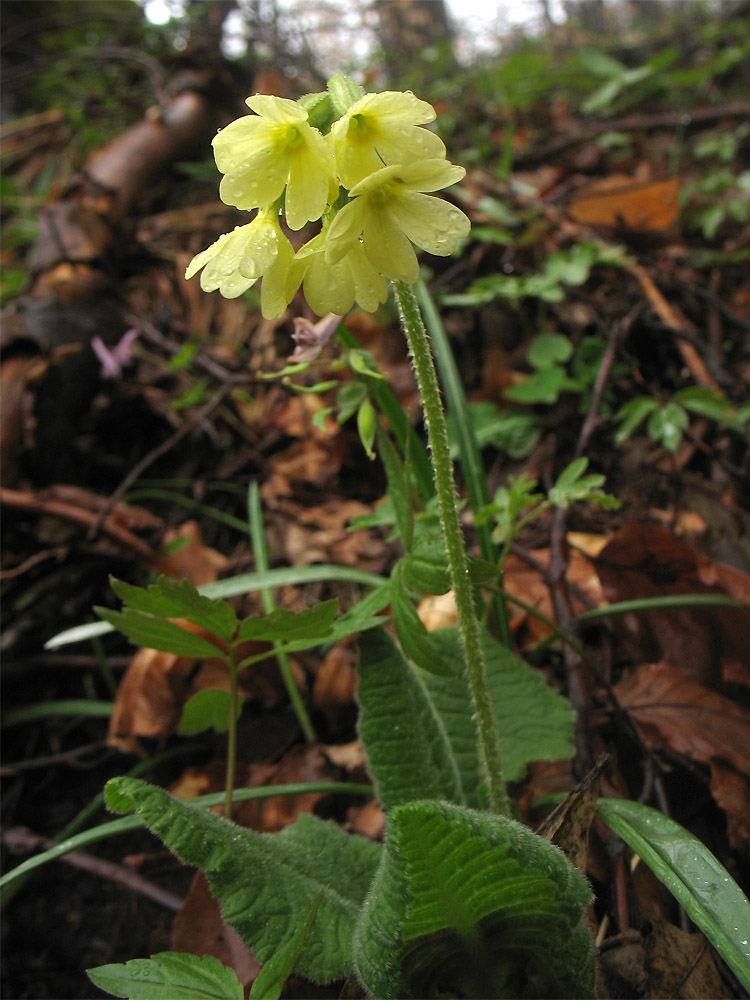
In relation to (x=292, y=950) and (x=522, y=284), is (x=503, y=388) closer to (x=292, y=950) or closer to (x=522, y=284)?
(x=522, y=284)

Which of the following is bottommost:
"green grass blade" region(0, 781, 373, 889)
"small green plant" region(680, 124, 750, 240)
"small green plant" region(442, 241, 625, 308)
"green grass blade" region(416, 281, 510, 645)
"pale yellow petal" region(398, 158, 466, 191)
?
"green grass blade" region(0, 781, 373, 889)

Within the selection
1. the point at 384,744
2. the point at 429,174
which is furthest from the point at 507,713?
the point at 429,174

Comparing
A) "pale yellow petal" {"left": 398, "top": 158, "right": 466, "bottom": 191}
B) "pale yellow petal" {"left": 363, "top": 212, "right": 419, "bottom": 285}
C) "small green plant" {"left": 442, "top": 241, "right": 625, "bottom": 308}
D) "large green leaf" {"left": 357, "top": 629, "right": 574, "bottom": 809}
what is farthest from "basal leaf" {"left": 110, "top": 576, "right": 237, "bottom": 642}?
"small green plant" {"left": 442, "top": 241, "right": 625, "bottom": 308}

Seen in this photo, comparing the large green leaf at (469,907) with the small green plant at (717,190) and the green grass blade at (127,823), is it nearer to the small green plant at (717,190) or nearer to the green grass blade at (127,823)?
the green grass blade at (127,823)

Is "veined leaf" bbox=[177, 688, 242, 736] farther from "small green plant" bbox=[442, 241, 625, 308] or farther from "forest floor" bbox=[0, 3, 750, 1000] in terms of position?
"small green plant" bbox=[442, 241, 625, 308]

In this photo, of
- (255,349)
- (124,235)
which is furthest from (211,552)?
(124,235)

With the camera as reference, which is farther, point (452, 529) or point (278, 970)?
point (452, 529)

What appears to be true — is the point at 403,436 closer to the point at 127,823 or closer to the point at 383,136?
the point at 383,136
